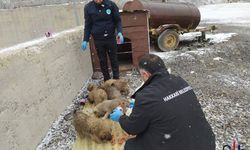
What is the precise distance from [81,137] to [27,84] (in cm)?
93

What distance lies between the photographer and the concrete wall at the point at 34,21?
8.24 m

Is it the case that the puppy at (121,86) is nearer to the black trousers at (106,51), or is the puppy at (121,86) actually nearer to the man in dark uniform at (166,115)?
the black trousers at (106,51)

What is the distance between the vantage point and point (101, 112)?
469 centimetres

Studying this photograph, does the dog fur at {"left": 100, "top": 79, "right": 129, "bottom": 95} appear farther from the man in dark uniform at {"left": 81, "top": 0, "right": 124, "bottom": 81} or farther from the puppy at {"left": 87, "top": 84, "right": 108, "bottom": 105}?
the man in dark uniform at {"left": 81, "top": 0, "right": 124, "bottom": 81}

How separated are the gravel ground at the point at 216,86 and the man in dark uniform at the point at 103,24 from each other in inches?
34.3

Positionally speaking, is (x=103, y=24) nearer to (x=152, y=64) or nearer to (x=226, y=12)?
(x=152, y=64)

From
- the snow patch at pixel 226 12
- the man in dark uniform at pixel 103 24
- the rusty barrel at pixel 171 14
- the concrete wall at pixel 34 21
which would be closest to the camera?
the man in dark uniform at pixel 103 24

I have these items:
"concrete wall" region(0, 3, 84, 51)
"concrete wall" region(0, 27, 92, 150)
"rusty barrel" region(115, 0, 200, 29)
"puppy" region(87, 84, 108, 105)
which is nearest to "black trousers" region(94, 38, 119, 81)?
"concrete wall" region(0, 27, 92, 150)

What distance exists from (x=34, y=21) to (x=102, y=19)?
386 centimetres

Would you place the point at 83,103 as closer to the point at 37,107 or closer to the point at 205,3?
the point at 37,107

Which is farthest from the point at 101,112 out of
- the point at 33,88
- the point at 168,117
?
the point at 168,117

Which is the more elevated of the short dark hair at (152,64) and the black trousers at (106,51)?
the short dark hair at (152,64)

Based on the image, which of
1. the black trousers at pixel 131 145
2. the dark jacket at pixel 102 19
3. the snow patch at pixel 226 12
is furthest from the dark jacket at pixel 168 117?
the snow patch at pixel 226 12

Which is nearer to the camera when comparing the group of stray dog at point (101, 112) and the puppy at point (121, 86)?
the group of stray dog at point (101, 112)
